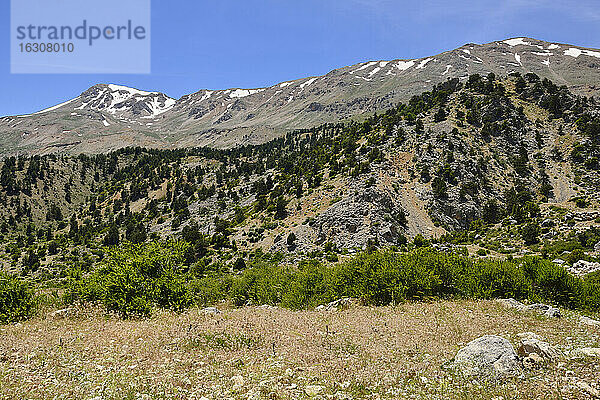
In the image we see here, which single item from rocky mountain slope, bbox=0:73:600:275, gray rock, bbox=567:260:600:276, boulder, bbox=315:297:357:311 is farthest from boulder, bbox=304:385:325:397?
rocky mountain slope, bbox=0:73:600:275

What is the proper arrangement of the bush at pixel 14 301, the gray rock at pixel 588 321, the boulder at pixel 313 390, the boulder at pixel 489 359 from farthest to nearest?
the bush at pixel 14 301 < the gray rock at pixel 588 321 < the boulder at pixel 489 359 < the boulder at pixel 313 390

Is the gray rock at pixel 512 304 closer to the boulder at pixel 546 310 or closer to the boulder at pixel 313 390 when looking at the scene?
the boulder at pixel 546 310

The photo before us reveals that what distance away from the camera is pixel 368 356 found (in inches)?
336

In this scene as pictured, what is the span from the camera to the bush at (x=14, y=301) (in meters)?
13.6

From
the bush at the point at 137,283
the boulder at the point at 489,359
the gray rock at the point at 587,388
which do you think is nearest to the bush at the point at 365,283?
the bush at the point at 137,283

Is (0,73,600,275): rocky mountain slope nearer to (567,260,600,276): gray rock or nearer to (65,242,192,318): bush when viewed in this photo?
(567,260,600,276): gray rock

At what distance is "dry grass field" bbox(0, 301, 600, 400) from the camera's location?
6.66 metres

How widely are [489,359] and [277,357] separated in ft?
15.8

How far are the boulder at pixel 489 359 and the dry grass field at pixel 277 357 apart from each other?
276mm

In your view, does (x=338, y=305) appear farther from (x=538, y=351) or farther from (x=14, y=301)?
(x=14, y=301)

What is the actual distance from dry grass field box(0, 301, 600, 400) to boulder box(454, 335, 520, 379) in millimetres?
276

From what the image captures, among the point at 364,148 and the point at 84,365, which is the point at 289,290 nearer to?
the point at 84,365

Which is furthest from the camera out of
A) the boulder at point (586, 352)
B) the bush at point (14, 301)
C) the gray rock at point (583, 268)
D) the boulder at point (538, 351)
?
the gray rock at point (583, 268)

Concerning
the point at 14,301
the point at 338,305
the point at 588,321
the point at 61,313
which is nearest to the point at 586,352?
the point at 588,321
